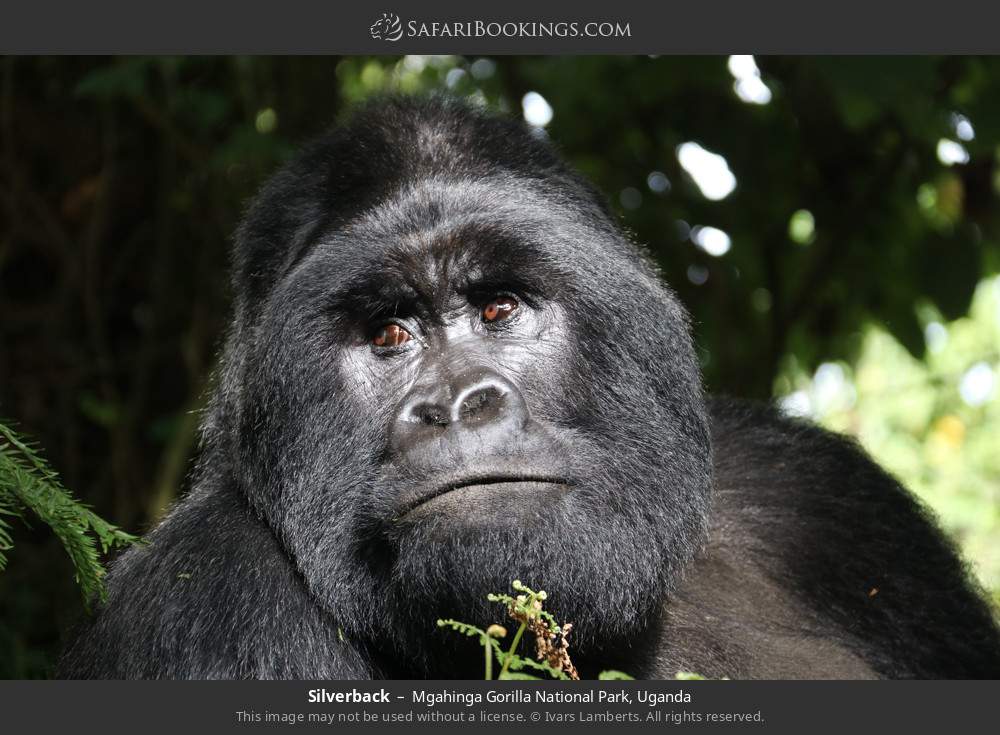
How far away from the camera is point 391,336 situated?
384cm

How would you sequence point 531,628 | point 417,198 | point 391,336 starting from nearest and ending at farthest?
1. point 531,628
2. point 391,336
3. point 417,198

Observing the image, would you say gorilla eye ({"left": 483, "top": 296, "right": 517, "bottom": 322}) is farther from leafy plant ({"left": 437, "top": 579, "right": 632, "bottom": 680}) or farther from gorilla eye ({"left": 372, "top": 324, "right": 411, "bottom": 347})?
leafy plant ({"left": 437, "top": 579, "right": 632, "bottom": 680})

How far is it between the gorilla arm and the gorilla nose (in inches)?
25.5

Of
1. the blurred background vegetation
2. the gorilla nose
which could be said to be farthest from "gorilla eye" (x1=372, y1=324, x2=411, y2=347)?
the blurred background vegetation

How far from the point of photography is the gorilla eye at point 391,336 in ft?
12.6

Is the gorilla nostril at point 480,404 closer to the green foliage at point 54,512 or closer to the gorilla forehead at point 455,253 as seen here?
the gorilla forehead at point 455,253

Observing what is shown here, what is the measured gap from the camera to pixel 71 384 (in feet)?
26.8

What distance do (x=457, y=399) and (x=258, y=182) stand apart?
4.63m

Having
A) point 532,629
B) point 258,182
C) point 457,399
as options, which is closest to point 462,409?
point 457,399

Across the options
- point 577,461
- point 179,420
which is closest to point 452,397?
point 577,461

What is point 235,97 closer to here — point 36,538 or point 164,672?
point 36,538

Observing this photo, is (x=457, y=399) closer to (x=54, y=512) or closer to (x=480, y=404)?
(x=480, y=404)
